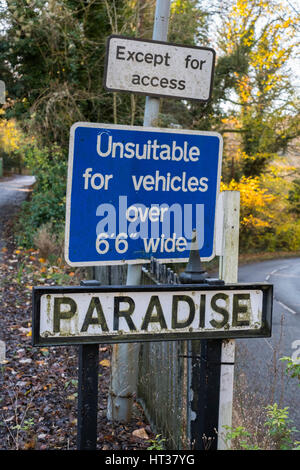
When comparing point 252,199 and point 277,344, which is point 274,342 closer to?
point 277,344

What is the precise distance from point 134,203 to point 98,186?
199 millimetres

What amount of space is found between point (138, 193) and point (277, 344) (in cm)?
507

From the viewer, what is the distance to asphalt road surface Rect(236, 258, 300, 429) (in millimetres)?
5555

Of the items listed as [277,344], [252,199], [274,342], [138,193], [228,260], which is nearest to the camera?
[138,193]

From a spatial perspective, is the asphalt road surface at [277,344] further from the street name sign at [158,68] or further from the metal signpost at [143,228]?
the street name sign at [158,68]

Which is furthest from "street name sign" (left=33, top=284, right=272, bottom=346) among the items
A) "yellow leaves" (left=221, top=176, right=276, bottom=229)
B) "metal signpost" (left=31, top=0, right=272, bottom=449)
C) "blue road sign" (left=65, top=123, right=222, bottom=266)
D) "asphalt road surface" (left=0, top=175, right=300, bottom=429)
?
"yellow leaves" (left=221, top=176, right=276, bottom=229)

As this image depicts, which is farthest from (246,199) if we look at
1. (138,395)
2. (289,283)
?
(138,395)

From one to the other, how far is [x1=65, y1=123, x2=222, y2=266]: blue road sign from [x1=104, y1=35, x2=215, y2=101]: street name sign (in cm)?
39

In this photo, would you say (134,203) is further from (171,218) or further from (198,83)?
(198,83)

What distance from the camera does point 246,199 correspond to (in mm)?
18672

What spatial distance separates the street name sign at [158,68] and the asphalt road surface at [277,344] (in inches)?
66.6

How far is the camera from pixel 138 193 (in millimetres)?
2352

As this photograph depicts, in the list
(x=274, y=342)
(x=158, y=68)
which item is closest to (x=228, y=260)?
(x=158, y=68)

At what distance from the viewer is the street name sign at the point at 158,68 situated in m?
2.60
